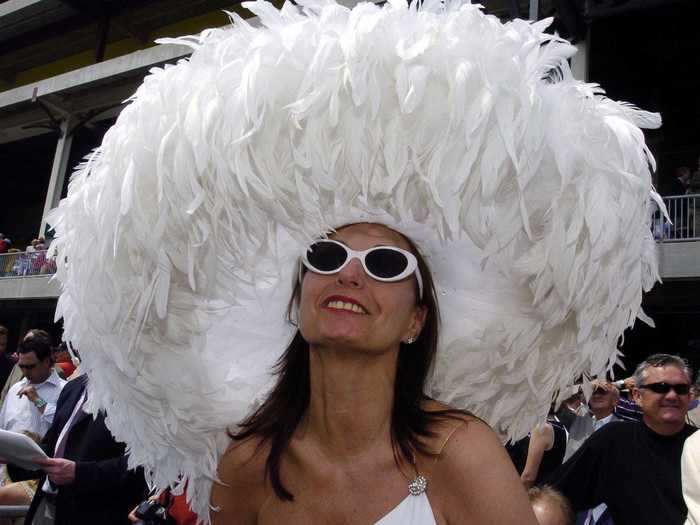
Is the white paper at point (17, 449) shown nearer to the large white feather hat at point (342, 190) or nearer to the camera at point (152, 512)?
the camera at point (152, 512)

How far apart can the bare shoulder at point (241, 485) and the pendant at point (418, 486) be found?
0.43m

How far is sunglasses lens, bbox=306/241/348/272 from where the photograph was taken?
1.91 m

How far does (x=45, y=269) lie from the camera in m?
20.0

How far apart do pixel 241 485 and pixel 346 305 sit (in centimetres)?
58

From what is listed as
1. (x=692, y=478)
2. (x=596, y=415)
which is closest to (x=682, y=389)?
(x=692, y=478)

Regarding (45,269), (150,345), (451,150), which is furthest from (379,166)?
(45,269)

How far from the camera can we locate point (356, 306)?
1852 millimetres

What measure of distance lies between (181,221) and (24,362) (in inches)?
170

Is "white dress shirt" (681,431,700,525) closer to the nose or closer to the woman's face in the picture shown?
the woman's face

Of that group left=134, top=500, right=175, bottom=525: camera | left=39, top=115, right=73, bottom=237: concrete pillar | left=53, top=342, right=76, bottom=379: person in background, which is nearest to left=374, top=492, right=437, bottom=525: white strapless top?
left=134, top=500, right=175, bottom=525: camera

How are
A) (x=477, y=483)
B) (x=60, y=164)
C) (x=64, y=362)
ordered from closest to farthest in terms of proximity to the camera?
1. (x=477, y=483)
2. (x=64, y=362)
3. (x=60, y=164)

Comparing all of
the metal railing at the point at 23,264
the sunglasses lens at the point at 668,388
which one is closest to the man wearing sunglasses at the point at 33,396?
the sunglasses lens at the point at 668,388

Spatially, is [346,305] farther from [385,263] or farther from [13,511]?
[13,511]

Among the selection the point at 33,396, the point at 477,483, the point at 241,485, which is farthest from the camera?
the point at 33,396
